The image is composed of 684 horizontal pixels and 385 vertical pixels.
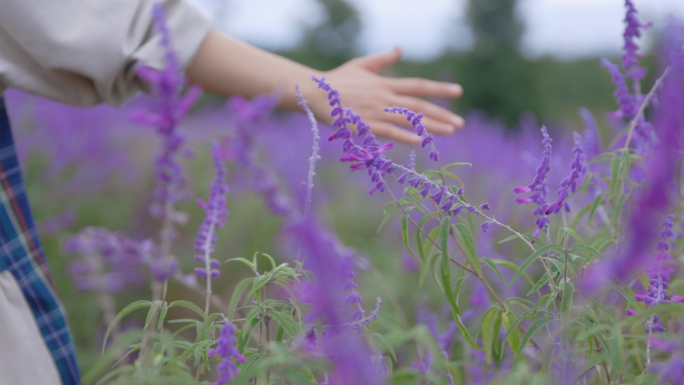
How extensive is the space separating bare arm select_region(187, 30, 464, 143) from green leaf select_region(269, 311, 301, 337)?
839mm

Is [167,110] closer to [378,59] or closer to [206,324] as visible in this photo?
[206,324]

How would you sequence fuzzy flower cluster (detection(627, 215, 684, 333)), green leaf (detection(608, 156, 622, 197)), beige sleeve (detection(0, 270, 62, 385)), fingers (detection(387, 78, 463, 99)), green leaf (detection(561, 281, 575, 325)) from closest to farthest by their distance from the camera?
green leaf (detection(561, 281, 575, 325)) → fuzzy flower cluster (detection(627, 215, 684, 333)) → green leaf (detection(608, 156, 622, 197)) → beige sleeve (detection(0, 270, 62, 385)) → fingers (detection(387, 78, 463, 99))

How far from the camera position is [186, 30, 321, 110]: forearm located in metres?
1.62

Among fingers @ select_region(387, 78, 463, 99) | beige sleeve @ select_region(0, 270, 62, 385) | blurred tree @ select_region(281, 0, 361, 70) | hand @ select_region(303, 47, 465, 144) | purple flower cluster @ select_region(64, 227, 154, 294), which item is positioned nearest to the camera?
beige sleeve @ select_region(0, 270, 62, 385)

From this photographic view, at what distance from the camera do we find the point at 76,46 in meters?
1.28

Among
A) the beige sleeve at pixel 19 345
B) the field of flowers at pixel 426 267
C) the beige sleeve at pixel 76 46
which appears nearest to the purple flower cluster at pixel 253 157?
the field of flowers at pixel 426 267

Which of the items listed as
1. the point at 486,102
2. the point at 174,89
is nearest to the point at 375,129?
the point at 174,89

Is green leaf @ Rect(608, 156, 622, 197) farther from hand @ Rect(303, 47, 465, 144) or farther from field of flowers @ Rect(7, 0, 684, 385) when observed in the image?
hand @ Rect(303, 47, 465, 144)

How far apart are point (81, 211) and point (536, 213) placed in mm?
4047

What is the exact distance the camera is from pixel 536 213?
87 cm

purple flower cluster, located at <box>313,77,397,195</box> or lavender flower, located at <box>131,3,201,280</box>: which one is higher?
lavender flower, located at <box>131,3,201,280</box>

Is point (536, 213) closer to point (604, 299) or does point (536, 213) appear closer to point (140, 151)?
point (604, 299)

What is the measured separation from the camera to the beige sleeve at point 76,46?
1.26 m

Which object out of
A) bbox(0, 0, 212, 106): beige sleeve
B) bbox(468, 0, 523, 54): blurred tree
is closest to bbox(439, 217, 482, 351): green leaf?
bbox(0, 0, 212, 106): beige sleeve
